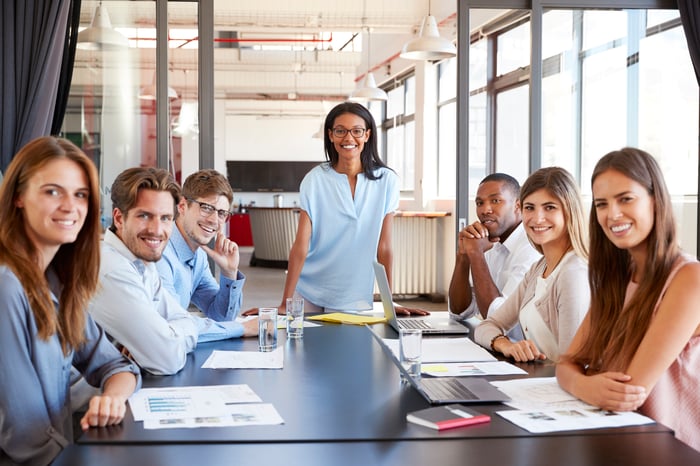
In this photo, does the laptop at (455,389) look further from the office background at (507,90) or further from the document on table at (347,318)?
the office background at (507,90)

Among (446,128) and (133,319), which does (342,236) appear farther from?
(446,128)

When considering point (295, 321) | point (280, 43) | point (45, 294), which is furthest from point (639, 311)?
point (280, 43)

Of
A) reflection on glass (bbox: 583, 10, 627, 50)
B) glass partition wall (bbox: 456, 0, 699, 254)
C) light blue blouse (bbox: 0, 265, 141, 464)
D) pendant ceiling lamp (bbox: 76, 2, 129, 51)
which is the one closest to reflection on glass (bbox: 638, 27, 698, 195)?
glass partition wall (bbox: 456, 0, 699, 254)

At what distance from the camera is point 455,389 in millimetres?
1811

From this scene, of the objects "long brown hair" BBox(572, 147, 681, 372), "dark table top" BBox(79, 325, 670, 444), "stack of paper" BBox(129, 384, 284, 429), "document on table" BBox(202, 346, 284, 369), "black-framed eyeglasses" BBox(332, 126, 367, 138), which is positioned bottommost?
"dark table top" BBox(79, 325, 670, 444)

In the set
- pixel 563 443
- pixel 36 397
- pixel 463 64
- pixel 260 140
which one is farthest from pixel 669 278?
pixel 260 140

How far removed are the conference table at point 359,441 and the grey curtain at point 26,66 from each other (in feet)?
9.61

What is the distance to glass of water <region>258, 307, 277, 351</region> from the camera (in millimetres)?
2369

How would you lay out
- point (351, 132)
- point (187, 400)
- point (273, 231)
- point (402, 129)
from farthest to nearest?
1. point (402, 129)
2. point (273, 231)
3. point (351, 132)
4. point (187, 400)

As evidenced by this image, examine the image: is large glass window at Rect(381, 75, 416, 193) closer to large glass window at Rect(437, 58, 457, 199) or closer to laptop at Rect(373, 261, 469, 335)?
large glass window at Rect(437, 58, 457, 199)

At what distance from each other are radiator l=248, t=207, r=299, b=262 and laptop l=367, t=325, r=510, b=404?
9.54 m

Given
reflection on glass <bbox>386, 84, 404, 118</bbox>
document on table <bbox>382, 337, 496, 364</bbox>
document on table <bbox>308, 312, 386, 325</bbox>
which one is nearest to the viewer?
document on table <bbox>382, 337, 496, 364</bbox>

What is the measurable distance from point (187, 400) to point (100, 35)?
132 inches

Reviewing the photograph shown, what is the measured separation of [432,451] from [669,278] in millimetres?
782
